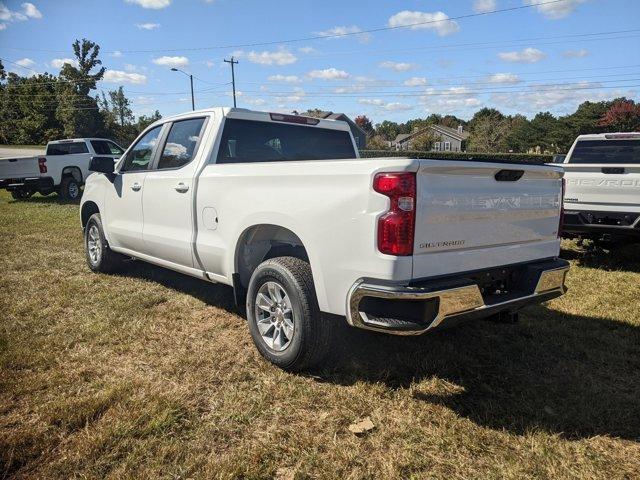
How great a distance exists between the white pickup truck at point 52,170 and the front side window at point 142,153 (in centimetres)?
1003

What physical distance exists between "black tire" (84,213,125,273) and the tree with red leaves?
78880 mm

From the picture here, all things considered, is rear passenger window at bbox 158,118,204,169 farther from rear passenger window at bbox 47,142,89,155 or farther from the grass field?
rear passenger window at bbox 47,142,89,155

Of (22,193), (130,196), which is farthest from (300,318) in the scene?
(22,193)

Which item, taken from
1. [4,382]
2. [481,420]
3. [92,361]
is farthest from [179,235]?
[481,420]

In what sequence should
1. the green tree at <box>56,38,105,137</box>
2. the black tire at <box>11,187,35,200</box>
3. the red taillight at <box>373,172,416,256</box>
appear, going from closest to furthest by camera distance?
the red taillight at <box>373,172,416,256</box>, the black tire at <box>11,187,35,200</box>, the green tree at <box>56,38,105,137</box>

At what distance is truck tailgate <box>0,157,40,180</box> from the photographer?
48.2 ft

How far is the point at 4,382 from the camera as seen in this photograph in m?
3.24

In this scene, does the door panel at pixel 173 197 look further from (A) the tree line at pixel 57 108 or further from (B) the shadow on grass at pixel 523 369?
(A) the tree line at pixel 57 108

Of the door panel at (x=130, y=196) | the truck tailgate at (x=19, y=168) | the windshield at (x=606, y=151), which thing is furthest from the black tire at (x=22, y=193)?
the windshield at (x=606, y=151)

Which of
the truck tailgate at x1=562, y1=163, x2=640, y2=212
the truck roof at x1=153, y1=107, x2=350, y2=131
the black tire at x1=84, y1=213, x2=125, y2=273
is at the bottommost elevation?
the black tire at x1=84, y1=213, x2=125, y2=273

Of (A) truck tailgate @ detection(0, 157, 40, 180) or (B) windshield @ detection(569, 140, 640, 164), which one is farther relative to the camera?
(A) truck tailgate @ detection(0, 157, 40, 180)

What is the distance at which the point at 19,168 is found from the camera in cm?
1482

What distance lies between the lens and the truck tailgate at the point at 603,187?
6.16 m

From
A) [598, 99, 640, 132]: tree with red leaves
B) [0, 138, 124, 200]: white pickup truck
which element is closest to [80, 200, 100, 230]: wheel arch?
[0, 138, 124, 200]: white pickup truck
